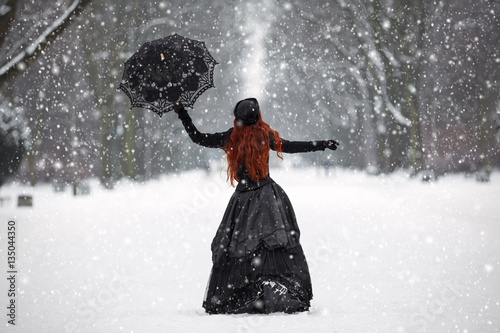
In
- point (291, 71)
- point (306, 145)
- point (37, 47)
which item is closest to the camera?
point (306, 145)

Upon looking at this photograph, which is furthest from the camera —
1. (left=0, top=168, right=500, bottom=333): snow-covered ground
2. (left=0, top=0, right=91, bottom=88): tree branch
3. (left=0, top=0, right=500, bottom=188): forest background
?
(left=0, top=0, right=500, bottom=188): forest background

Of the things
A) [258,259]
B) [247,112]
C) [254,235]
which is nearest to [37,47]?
[247,112]

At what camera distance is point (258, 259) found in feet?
18.9

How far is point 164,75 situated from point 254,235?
173 cm

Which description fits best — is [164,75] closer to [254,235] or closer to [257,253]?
[254,235]

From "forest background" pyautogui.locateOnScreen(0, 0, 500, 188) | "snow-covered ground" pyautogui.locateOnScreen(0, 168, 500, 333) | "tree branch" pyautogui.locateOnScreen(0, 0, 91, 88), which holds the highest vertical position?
"forest background" pyautogui.locateOnScreen(0, 0, 500, 188)

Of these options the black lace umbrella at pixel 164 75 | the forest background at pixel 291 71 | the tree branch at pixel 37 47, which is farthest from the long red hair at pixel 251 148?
the forest background at pixel 291 71

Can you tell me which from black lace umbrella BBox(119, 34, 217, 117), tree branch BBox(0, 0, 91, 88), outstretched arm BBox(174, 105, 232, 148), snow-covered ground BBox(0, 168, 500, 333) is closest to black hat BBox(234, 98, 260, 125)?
outstretched arm BBox(174, 105, 232, 148)

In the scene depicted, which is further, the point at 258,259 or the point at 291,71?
the point at 291,71

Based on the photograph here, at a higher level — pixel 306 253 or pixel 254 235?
pixel 254 235

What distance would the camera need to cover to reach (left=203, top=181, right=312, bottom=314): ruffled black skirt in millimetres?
5695

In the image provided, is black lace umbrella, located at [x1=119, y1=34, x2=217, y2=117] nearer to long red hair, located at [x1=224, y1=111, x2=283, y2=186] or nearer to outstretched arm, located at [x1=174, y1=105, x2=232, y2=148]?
outstretched arm, located at [x1=174, y1=105, x2=232, y2=148]

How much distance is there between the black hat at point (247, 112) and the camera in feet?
18.8

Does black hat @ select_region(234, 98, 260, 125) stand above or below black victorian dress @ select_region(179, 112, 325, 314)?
above
